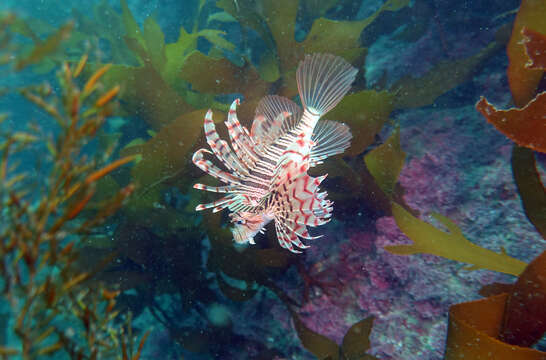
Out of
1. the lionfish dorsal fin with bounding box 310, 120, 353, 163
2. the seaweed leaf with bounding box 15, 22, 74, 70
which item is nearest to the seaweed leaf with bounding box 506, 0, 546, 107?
the lionfish dorsal fin with bounding box 310, 120, 353, 163

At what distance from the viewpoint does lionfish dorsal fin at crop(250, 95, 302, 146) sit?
7.86 ft

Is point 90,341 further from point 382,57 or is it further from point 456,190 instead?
point 382,57

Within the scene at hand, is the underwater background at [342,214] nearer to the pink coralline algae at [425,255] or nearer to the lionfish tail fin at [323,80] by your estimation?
the pink coralline algae at [425,255]

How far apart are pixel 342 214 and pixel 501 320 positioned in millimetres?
1395

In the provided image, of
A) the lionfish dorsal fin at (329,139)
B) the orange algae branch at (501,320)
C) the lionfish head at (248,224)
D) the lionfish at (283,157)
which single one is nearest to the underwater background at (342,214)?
the orange algae branch at (501,320)

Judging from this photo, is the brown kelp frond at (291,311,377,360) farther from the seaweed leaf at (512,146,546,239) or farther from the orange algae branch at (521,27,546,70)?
the orange algae branch at (521,27,546,70)

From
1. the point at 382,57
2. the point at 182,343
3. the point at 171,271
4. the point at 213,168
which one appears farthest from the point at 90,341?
the point at 382,57

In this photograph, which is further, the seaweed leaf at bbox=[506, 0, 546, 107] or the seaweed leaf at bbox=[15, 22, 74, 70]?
the seaweed leaf at bbox=[506, 0, 546, 107]

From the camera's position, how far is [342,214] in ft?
9.35

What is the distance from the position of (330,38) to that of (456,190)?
1941 millimetres

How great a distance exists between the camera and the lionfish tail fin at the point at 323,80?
230cm

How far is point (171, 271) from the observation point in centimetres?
307

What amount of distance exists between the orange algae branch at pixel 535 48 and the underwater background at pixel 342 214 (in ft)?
0.04

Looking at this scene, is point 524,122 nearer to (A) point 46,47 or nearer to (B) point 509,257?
(B) point 509,257
